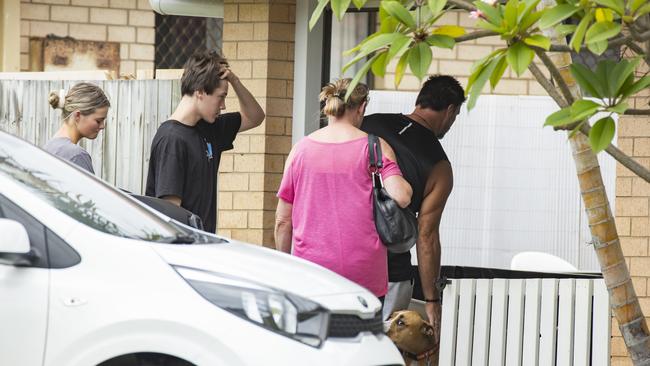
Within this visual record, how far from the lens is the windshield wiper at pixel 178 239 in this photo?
5.38 metres

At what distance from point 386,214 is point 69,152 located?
1.84 meters

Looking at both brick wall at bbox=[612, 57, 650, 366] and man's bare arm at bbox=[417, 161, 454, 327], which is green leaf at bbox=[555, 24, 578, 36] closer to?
man's bare arm at bbox=[417, 161, 454, 327]

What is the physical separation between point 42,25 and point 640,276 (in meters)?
7.58

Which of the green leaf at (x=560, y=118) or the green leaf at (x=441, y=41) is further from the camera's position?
the green leaf at (x=441, y=41)

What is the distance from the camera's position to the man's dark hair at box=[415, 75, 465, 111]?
723cm

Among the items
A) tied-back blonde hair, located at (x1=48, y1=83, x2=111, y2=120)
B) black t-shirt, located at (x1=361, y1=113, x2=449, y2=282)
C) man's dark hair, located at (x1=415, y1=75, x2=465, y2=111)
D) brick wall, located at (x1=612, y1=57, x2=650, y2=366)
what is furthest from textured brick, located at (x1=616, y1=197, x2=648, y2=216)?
tied-back blonde hair, located at (x1=48, y1=83, x2=111, y2=120)

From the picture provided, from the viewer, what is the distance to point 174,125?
7.04 meters

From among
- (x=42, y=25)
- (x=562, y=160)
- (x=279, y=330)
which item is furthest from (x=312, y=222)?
(x=42, y=25)

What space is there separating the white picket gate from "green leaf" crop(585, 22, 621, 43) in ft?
10.4

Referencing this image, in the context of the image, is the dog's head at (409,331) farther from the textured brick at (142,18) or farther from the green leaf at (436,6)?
the textured brick at (142,18)

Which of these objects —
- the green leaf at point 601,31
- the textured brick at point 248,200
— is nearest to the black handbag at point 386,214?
the green leaf at point 601,31

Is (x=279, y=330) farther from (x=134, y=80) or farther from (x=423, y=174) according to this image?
(x=134, y=80)

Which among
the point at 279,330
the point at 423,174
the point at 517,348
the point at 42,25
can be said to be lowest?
the point at 517,348

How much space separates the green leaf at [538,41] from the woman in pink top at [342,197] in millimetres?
2180
